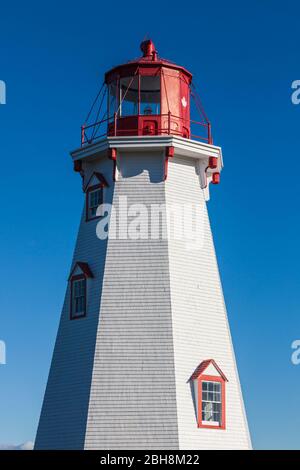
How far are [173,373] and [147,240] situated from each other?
4.69 metres

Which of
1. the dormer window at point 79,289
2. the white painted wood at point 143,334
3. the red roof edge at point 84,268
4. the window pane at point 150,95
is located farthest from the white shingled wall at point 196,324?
the dormer window at point 79,289

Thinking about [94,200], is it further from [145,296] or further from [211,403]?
[211,403]

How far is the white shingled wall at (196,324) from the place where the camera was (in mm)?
36156

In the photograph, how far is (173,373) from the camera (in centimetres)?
3609

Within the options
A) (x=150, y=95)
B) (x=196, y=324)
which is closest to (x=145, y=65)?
(x=150, y=95)

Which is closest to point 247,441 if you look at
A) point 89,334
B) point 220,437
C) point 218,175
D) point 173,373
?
Result: point 220,437

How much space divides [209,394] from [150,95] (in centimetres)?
1084

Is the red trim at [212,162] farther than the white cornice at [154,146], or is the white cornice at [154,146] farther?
the red trim at [212,162]

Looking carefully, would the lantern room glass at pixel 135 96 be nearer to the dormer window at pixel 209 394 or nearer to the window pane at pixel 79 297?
the window pane at pixel 79 297

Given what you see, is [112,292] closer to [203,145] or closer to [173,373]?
[173,373]

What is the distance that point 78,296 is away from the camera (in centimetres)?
3859

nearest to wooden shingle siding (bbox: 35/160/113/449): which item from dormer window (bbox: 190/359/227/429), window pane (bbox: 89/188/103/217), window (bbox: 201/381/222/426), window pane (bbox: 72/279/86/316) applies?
window pane (bbox: 72/279/86/316)

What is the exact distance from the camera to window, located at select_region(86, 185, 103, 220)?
39.4 metres

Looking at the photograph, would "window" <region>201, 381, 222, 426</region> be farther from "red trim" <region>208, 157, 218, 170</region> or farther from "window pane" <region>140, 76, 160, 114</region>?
"window pane" <region>140, 76, 160, 114</region>
